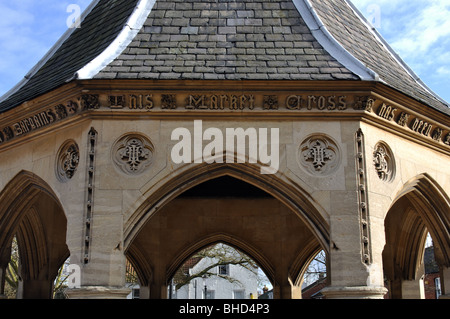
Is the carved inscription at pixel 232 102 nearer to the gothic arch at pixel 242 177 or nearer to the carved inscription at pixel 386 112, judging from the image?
the carved inscription at pixel 386 112

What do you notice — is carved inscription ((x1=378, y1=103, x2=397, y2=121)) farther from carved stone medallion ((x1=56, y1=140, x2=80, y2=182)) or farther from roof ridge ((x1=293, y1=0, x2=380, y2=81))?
carved stone medallion ((x1=56, y1=140, x2=80, y2=182))

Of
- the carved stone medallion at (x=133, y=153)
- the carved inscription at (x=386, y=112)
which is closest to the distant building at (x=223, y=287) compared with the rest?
the carved inscription at (x=386, y=112)

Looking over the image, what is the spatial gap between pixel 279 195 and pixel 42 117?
421 centimetres

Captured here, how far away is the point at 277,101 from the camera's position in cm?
1116

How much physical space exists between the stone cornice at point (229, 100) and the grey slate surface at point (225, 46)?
6.2 inches

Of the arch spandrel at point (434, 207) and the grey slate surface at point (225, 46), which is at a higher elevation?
the grey slate surface at point (225, 46)

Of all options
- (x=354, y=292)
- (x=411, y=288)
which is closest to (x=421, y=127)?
(x=354, y=292)

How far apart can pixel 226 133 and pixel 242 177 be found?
0.75 metres

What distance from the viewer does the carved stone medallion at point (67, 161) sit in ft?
37.3

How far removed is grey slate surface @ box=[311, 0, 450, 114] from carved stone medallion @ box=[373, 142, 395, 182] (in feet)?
3.26

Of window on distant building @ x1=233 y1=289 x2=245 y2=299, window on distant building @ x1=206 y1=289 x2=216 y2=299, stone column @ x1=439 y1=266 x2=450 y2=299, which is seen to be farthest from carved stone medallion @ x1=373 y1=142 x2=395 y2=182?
window on distant building @ x1=233 y1=289 x2=245 y2=299

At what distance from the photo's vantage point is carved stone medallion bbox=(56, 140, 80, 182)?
448 inches
